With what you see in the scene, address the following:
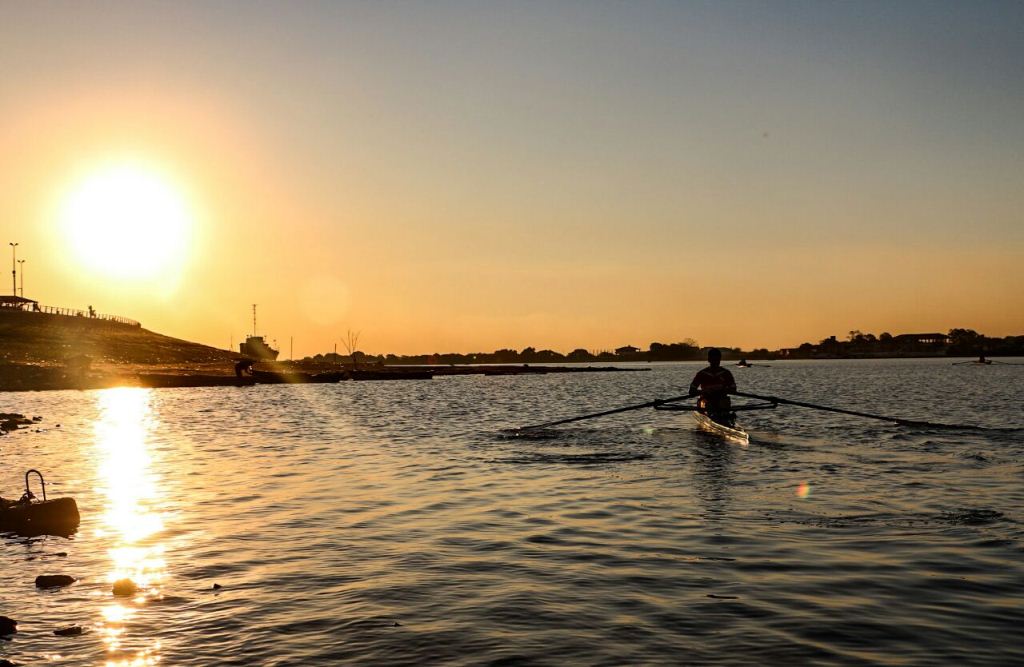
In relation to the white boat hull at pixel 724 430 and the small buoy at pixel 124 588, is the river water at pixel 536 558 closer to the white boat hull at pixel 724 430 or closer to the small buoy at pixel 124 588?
the small buoy at pixel 124 588

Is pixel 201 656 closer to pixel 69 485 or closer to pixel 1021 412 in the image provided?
pixel 69 485

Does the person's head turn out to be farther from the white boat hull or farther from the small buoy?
the small buoy

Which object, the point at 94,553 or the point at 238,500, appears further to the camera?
the point at 238,500

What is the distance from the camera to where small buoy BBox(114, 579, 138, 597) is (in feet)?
44.5

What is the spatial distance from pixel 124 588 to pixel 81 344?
161 meters

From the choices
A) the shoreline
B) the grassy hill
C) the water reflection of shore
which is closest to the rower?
the water reflection of shore

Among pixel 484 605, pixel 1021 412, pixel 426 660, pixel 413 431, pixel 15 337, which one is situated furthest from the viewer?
pixel 15 337

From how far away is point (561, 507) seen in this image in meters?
21.8

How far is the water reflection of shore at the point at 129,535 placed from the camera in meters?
11.1

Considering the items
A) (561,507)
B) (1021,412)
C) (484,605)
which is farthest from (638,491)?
(1021,412)

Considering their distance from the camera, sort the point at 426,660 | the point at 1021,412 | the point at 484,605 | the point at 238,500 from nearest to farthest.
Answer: the point at 426,660, the point at 484,605, the point at 238,500, the point at 1021,412

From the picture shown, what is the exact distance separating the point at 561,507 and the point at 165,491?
40.7 feet

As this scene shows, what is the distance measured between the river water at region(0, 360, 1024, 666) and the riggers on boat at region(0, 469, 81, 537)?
73 cm

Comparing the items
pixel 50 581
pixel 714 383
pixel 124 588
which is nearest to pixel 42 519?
pixel 50 581
